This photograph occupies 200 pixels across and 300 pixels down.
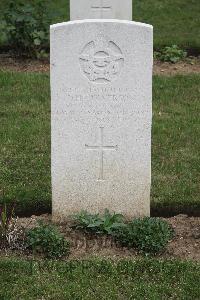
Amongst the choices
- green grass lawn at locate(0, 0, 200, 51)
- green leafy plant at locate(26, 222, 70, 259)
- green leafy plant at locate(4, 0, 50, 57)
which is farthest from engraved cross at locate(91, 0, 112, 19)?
green leafy plant at locate(26, 222, 70, 259)

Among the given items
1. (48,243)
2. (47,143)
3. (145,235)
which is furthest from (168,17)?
(48,243)

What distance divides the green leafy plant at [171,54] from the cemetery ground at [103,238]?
3.14ft

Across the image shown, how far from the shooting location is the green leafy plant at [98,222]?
18.1 feet

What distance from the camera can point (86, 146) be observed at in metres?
5.62

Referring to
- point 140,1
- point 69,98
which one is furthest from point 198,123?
point 140,1

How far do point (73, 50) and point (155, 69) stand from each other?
482 centimetres

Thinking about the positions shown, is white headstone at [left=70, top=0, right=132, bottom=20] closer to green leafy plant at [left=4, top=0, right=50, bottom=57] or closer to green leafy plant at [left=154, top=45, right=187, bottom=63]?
green leafy plant at [left=4, top=0, right=50, bottom=57]

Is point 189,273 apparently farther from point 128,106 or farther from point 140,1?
point 140,1

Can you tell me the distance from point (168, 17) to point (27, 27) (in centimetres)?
313

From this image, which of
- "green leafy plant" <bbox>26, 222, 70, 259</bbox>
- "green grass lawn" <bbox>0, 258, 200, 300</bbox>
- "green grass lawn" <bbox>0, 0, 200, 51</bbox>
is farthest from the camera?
"green grass lawn" <bbox>0, 0, 200, 51</bbox>

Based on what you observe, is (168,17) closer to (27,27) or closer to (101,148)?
(27,27)

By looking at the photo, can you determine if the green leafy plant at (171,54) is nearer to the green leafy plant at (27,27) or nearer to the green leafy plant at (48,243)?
the green leafy plant at (27,27)

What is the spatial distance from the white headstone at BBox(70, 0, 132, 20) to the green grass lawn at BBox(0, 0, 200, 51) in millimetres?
883

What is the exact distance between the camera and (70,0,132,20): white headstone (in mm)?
10039
